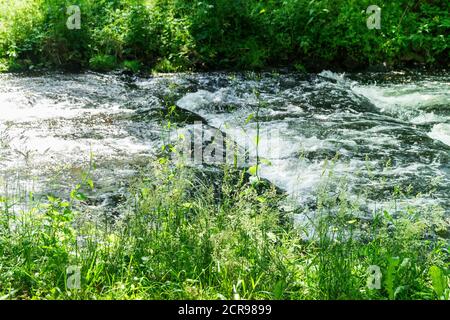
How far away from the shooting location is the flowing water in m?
6.36

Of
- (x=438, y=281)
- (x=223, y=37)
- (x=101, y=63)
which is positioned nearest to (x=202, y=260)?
(x=438, y=281)

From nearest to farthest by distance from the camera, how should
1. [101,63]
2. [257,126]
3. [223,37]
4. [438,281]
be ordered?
[438,281], [257,126], [101,63], [223,37]

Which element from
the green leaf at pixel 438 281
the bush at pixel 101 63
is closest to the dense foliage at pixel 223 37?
the bush at pixel 101 63

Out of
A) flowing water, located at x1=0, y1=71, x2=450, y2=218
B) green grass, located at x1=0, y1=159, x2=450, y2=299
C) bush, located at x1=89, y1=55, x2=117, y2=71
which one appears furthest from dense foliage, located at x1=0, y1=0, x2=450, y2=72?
green grass, located at x1=0, y1=159, x2=450, y2=299

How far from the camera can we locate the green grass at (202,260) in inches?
141

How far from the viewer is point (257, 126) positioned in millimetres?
5156

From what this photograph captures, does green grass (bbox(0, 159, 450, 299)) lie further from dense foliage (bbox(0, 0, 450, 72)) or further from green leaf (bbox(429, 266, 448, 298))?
dense foliage (bbox(0, 0, 450, 72))

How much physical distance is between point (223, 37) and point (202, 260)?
9228mm

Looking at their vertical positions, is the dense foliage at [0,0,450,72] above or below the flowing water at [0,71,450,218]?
above

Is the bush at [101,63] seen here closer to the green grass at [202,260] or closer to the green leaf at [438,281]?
the green grass at [202,260]

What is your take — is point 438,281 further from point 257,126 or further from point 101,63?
point 101,63

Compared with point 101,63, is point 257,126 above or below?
above

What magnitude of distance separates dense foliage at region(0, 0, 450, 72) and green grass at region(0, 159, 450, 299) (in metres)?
8.06
